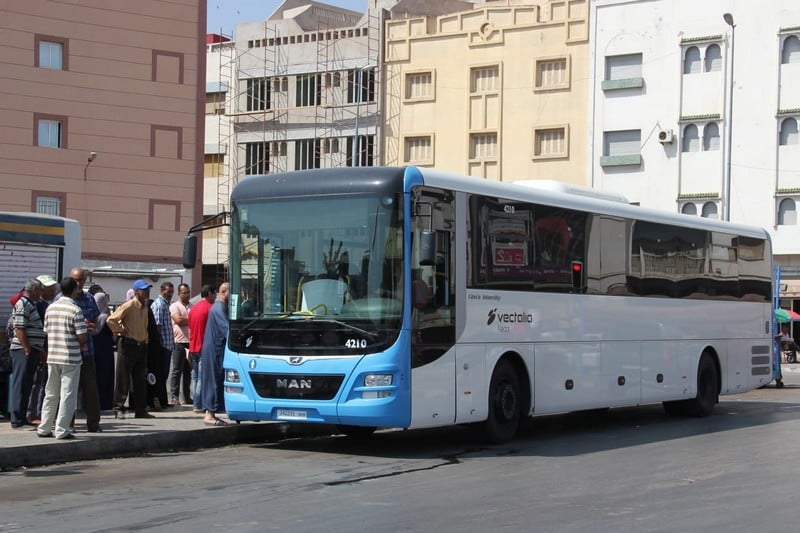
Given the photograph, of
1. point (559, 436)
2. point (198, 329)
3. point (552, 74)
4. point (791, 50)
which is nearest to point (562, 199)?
point (559, 436)

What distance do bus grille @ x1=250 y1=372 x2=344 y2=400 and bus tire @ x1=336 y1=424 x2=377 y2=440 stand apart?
1.99m

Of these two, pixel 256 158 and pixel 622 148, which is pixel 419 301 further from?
pixel 256 158

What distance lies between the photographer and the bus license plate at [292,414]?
1423cm

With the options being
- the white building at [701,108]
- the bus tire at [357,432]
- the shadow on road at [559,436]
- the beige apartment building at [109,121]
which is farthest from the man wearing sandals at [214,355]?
the white building at [701,108]

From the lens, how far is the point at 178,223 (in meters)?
58.1

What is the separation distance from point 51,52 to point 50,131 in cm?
338

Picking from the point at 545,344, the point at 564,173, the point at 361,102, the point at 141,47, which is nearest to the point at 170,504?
the point at 545,344

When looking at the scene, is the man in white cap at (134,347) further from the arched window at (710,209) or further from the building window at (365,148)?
the building window at (365,148)

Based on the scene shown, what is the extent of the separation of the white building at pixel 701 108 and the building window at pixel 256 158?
64.7 ft

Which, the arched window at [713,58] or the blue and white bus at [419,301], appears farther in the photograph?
the arched window at [713,58]

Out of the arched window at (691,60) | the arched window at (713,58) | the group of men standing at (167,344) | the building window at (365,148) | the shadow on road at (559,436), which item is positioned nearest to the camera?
the shadow on road at (559,436)

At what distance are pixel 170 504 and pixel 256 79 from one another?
2519 inches

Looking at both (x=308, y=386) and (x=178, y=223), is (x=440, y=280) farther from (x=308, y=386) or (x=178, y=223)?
(x=178, y=223)

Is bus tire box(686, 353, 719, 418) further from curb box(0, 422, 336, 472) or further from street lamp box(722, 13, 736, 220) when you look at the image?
street lamp box(722, 13, 736, 220)
